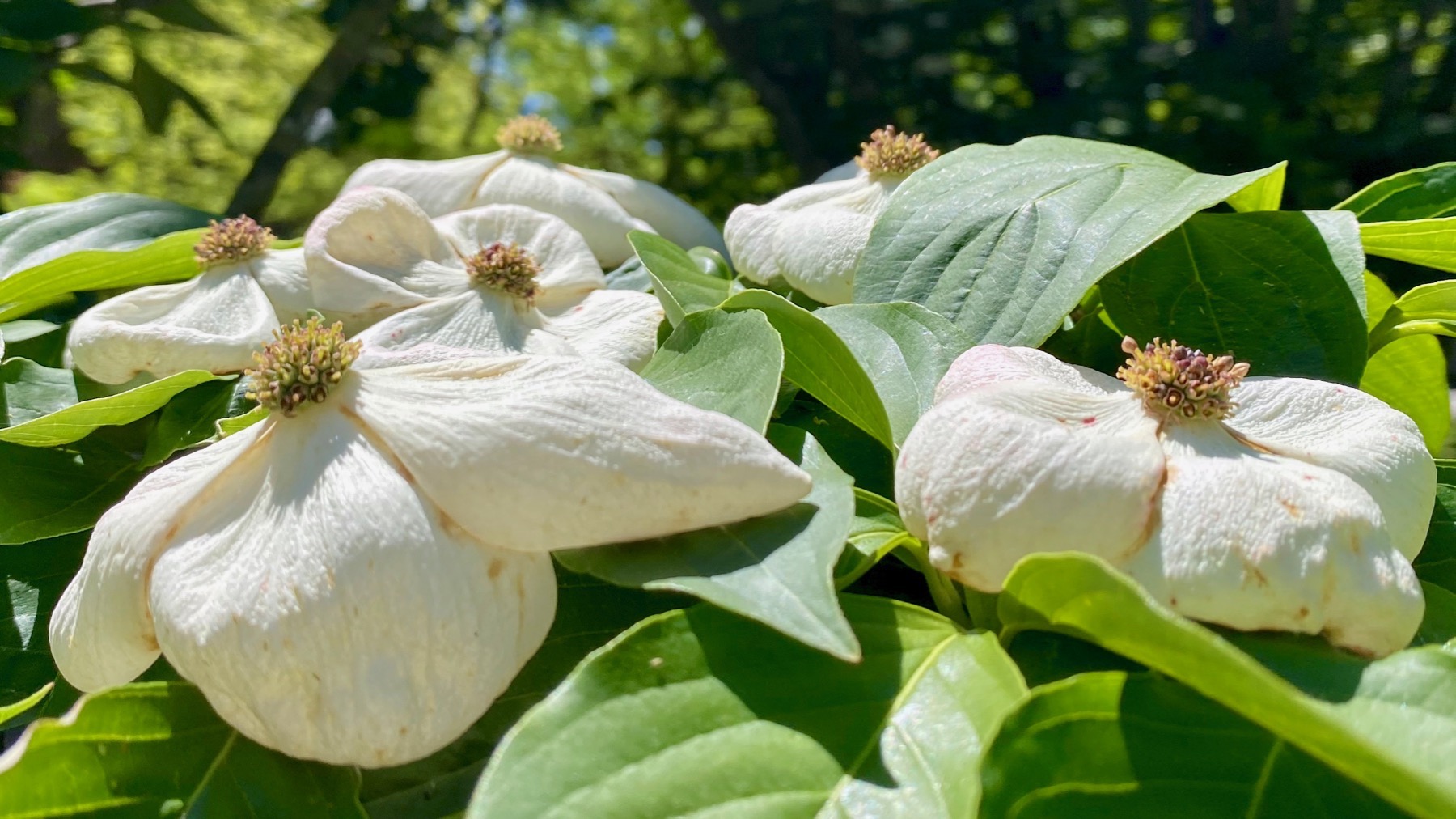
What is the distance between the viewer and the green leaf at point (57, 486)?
1.12 feet

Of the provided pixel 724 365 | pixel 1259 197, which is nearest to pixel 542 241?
pixel 724 365

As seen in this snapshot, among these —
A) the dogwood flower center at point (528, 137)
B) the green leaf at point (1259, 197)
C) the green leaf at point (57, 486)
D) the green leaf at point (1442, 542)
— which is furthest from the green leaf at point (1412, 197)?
the green leaf at point (57, 486)

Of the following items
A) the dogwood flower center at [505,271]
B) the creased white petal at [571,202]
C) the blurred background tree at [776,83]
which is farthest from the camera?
the blurred background tree at [776,83]

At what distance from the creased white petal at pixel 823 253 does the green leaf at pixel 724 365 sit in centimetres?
7

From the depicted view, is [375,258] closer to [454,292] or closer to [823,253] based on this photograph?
[454,292]

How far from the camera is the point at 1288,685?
0.62ft

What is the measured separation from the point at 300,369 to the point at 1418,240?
35 cm

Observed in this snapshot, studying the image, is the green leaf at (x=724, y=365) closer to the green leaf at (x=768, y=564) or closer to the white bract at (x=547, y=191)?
the green leaf at (x=768, y=564)

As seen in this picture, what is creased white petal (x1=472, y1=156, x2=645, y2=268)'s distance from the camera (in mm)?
502

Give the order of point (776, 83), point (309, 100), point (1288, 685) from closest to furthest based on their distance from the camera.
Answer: point (1288, 685) < point (309, 100) < point (776, 83)

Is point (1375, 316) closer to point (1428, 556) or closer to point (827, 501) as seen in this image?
point (1428, 556)

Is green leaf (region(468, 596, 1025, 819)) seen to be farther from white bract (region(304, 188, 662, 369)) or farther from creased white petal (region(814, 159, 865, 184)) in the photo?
creased white petal (region(814, 159, 865, 184))

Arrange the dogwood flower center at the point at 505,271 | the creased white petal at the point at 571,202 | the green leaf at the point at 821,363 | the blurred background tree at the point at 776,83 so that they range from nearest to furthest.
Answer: the green leaf at the point at 821,363 < the dogwood flower center at the point at 505,271 < the creased white petal at the point at 571,202 < the blurred background tree at the point at 776,83

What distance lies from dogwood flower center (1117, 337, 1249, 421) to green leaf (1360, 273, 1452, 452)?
189 millimetres
